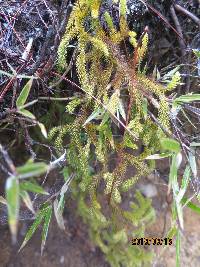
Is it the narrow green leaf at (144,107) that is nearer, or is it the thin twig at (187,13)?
the narrow green leaf at (144,107)

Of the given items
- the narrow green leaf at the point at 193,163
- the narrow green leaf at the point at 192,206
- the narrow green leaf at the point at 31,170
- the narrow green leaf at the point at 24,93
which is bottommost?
the narrow green leaf at the point at 192,206

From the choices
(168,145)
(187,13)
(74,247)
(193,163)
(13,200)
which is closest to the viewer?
(13,200)

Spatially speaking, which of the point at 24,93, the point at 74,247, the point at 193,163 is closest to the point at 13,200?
the point at 24,93

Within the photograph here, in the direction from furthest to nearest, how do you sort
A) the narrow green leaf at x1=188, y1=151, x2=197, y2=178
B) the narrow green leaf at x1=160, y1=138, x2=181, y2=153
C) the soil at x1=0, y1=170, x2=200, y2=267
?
the soil at x1=0, y1=170, x2=200, y2=267
the narrow green leaf at x1=188, y1=151, x2=197, y2=178
the narrow green leaf at x1=160, y1=138, x2=181, y2=153

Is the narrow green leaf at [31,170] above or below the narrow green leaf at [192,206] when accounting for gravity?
above

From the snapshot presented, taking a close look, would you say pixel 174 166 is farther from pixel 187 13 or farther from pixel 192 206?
pixel 187 13

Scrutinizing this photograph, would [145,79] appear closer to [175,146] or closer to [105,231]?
[175,146]

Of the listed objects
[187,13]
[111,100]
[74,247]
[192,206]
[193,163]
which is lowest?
[74,247]

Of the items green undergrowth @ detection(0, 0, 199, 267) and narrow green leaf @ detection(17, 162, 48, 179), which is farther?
green undergrowth @ detection(0, 0, 199, 267)

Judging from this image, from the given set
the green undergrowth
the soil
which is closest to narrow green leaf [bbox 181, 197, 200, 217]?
the green undergrowth

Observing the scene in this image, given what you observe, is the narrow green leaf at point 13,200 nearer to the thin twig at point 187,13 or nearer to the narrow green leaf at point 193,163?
the narrow green leaf at point 193,163

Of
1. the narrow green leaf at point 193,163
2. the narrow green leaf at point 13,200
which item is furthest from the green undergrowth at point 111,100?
the narrow green leaf at point 13,200

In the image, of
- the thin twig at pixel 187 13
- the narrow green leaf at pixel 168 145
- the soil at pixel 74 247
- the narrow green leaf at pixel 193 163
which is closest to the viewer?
the narrow green leaf at pixel 168 145

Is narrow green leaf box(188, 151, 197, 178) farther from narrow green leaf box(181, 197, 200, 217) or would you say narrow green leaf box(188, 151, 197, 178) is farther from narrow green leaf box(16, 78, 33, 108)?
narrow green leaf box(16, 78, 33, 108)
